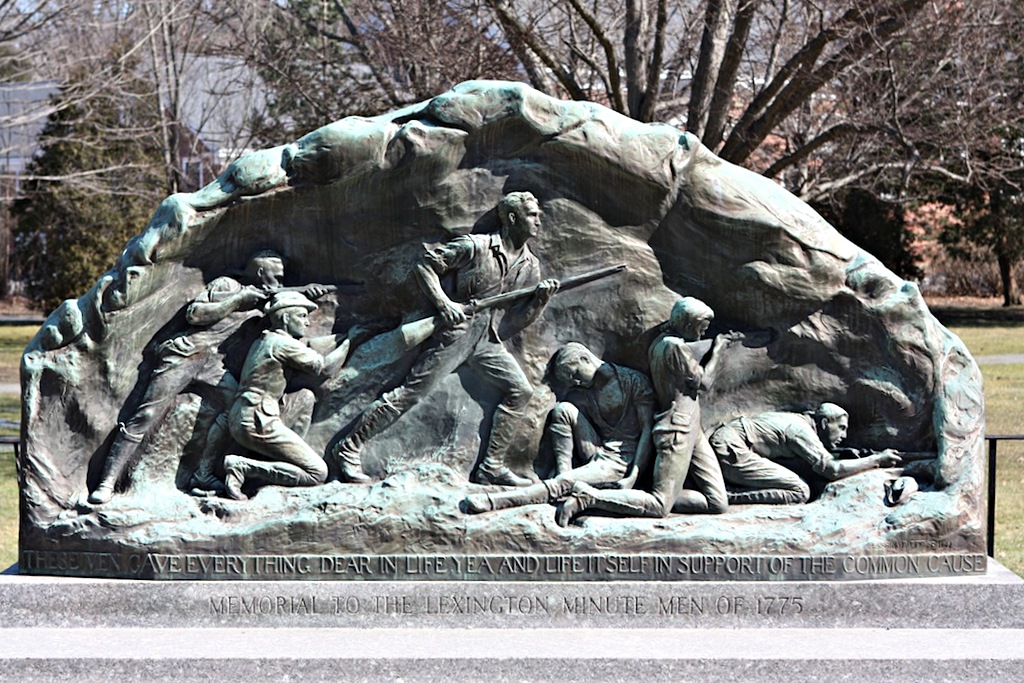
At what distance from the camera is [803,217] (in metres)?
6.04

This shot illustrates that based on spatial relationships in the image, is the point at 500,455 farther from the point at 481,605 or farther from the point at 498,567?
the point at 481,605

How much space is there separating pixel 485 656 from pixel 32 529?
1952 mm

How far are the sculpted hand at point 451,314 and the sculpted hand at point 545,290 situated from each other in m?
0.31

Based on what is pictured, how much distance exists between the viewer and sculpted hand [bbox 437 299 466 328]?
597 centimetres

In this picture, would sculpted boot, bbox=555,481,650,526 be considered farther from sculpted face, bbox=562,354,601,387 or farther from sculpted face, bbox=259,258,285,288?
sculpted face, bbox=259,258,285,288

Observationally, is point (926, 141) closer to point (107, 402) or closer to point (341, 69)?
point (341, 69)

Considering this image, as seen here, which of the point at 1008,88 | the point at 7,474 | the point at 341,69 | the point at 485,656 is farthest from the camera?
the point at 341,69

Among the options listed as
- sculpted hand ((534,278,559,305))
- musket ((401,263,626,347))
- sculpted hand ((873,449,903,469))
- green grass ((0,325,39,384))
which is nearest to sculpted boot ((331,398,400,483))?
musket ((401,263,626,347))

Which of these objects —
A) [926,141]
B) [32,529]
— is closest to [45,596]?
[32,529]

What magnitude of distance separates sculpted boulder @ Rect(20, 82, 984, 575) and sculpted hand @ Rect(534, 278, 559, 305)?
7 cm

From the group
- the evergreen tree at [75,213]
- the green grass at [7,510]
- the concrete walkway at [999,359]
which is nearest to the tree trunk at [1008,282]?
the concrete walkway at [999,359]

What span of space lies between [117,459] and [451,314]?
58.0 inches

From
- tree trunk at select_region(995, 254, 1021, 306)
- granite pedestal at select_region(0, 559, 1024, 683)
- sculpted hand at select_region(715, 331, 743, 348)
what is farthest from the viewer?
tree trunk at select_region(995, 254, 1021, 306)

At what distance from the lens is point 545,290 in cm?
600
